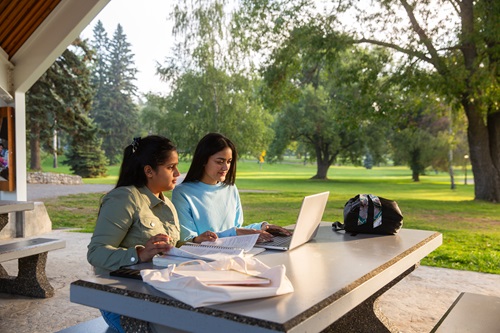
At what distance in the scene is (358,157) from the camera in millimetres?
24734

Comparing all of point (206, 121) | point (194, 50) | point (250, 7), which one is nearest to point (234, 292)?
point (250, 7)

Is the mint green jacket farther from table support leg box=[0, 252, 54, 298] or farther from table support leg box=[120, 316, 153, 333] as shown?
table support leg box=[0, 252, 54, 298]

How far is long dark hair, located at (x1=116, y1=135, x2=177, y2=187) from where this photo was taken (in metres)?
2.16

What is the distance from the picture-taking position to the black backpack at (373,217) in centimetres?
251

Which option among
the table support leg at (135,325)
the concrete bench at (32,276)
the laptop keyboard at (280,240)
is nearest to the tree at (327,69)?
the concrete bench at (32,276)

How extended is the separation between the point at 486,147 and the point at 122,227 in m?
Result: 12.6

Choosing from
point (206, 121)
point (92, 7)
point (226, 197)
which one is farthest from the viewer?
point (206, 121)

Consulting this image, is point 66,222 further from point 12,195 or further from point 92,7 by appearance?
point 92,7

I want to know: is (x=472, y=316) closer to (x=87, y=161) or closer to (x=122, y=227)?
(x=122, y=227)

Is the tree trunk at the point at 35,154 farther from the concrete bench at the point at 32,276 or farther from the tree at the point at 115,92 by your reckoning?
the concrete bench at the point at 32,276

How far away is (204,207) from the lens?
2.75 meters

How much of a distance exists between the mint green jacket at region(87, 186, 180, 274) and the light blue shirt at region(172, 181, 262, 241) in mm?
451

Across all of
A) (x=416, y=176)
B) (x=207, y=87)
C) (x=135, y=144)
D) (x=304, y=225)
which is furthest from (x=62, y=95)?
(x=416, y=176)

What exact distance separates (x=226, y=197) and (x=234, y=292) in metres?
1.66
